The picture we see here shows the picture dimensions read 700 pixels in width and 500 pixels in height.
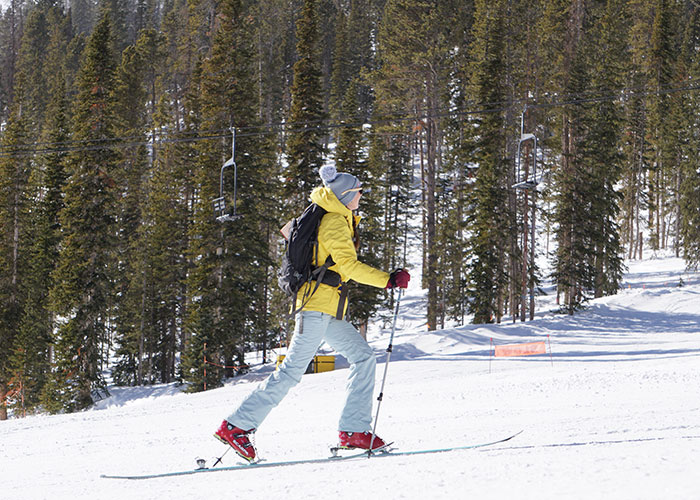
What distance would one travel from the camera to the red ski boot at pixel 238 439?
452 cm

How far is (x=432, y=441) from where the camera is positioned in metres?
5.38

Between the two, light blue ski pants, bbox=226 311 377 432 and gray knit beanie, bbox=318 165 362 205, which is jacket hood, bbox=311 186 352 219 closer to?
gray knit beanie, bbox=318 165 362 205

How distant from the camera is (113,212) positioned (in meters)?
26.2

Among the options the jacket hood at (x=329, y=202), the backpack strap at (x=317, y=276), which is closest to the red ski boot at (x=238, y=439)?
the backpack strap at (x=317, y=276)

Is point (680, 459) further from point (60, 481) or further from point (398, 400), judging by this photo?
point (398, 400)

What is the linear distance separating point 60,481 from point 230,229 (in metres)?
19.8

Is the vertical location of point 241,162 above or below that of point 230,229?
above

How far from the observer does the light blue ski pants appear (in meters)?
4.51

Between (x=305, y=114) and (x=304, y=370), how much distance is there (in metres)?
22.7

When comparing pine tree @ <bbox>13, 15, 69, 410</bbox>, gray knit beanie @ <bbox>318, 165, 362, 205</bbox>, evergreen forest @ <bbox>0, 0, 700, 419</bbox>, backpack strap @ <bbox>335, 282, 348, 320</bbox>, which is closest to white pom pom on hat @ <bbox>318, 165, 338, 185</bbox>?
gray knit beanie @ <bbox>318, 165, 362, 205</bbox>

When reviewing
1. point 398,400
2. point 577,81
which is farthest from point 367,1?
point 398,400

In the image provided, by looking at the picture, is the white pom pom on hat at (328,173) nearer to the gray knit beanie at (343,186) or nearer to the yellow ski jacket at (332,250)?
the gray knit beanie at (343,186)

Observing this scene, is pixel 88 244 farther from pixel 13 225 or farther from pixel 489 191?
pixel 489 191

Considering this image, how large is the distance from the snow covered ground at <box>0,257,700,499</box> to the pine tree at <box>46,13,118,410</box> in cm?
1354
